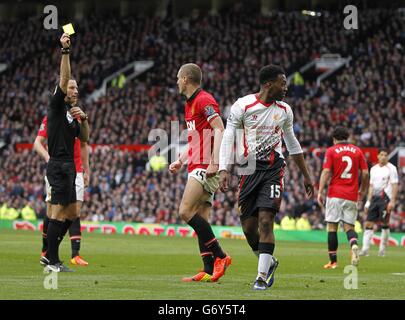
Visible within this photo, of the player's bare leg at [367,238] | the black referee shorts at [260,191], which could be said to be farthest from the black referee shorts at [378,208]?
the black referee shorts at [260,191]

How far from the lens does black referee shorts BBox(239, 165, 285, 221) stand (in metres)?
10.7

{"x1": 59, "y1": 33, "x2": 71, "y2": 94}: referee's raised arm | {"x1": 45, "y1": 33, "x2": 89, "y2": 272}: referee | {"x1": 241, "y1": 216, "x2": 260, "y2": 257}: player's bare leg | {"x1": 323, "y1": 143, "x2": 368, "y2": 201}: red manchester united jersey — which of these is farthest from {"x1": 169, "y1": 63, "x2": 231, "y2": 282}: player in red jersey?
{"x1": 323, "y1": 143, "x2": 368, "y2": 201}: red manchester united jersey

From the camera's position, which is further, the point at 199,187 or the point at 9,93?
the point at 9,93

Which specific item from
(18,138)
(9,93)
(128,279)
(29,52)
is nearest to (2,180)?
(18,138)

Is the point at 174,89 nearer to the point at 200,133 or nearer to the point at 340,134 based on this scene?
the point at 340,134

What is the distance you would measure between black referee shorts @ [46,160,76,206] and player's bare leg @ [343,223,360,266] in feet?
17.1

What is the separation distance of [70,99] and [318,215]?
20.1 m

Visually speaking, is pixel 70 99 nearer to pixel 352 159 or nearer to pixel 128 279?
pixel 128 279

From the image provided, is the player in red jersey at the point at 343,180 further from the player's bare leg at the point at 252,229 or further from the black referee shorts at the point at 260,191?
the black referee shorts at the point at 260,191

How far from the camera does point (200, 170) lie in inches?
465

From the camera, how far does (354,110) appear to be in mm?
38656

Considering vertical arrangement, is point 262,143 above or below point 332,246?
above

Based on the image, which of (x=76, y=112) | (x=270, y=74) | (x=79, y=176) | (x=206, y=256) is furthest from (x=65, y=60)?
(x=79, y=176)

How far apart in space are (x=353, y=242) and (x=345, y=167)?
1.35 meters
